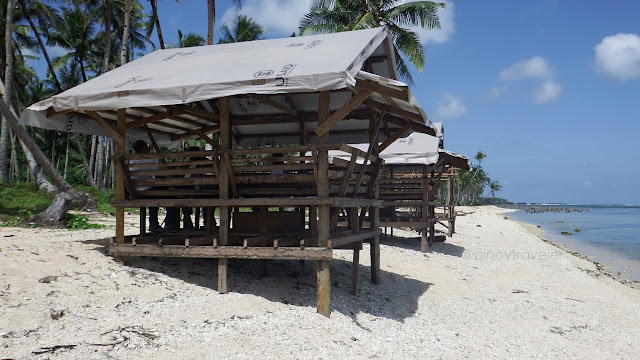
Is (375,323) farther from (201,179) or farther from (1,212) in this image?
(1,212)

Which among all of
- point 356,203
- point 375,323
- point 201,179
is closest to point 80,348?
point 201,179

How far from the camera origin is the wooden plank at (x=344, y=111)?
6.50 metres

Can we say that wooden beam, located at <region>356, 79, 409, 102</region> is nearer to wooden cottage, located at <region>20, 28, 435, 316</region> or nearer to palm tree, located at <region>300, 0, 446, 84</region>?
wooden cottage, located at <region>20, 28, 435, 316</region>

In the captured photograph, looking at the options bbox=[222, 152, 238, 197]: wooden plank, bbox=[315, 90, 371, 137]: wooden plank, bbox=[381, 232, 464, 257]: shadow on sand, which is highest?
bbox=[315, 90, 371, 137]: wooden plank

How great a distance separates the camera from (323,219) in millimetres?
6805

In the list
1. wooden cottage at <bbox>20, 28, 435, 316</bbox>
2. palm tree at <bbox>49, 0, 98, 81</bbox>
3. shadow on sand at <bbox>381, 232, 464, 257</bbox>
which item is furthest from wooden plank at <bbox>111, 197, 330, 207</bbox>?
palm tree at <bbox>49, 0, 98, 81</bbox>

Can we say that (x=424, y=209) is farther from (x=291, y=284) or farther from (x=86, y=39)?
(x=86, y=39)

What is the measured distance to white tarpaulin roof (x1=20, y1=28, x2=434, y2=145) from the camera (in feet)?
20.2

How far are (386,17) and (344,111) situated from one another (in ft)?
62.6

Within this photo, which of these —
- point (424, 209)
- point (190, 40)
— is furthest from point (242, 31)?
point (424, 209)

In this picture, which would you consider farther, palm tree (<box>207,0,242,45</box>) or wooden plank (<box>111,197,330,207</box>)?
palm tree (<box>207,0,242,45</box>)

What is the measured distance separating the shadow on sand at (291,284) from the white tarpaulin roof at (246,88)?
2.45 m

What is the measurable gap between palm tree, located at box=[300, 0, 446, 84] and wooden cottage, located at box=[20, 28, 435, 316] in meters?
15.0

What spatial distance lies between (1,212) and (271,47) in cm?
1043
